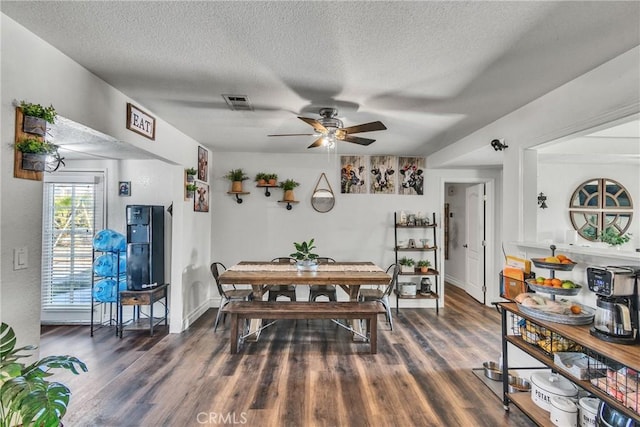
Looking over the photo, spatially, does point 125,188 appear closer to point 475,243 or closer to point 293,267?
point 293,267

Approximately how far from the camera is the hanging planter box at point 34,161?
168 cm

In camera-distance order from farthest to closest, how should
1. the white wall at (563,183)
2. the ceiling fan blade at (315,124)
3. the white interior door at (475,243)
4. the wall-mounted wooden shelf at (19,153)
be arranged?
the white interior door at (475,243) → the white wall at (563,183) → the ceiling fan blade at (315,124) → the wall-mounted wooden shelf at (19,153)

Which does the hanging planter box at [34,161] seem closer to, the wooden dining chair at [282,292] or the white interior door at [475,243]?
the wooden dining chair at [282,292]

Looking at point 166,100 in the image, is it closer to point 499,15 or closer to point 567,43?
point 499,15

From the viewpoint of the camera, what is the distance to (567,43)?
5.81 ft

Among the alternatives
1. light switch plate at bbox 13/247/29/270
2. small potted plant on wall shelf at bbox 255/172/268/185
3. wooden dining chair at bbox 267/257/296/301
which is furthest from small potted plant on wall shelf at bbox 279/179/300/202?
light switch plate at bbox 13/247/29/270

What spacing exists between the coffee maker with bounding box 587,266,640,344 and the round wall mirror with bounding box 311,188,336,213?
358 cm

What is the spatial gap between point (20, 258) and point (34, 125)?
73 centimetres

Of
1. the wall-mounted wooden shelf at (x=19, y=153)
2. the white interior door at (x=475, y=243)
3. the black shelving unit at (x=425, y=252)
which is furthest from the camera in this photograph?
the white interior door at (x=475, y=243)

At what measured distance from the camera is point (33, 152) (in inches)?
66.8

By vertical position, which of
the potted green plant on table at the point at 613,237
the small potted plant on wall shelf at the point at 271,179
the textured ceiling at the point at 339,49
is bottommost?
the potted green plant on table at the point at 613,237

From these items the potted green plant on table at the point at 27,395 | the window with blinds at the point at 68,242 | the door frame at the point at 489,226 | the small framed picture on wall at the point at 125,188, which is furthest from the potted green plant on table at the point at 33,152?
the door frame at the point at 489,226

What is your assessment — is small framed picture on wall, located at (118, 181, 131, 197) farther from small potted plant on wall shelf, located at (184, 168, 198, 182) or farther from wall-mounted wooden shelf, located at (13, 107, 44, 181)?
wall-mounted wooden shelf, located at (13, 107, 44, 181)

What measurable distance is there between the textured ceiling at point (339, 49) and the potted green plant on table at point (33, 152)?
0.62m
